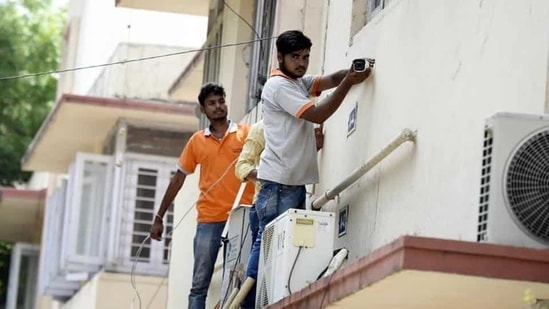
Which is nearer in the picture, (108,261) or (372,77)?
(372,77)

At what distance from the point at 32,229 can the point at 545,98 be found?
2328cm

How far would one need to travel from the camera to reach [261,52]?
14.8m

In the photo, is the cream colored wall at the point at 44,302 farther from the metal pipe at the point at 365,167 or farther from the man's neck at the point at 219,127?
the metal pipe at the point at 365,167

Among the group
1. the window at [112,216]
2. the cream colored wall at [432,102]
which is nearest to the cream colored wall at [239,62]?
the cream colored wall at [432,102]

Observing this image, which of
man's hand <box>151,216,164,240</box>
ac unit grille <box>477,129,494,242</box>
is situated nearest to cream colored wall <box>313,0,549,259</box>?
ac unit grille <box>477,129,494,242</box>

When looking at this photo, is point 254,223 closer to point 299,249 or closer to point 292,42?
point 299,249

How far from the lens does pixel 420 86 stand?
992 centimetres

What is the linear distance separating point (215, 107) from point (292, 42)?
89.3 inches

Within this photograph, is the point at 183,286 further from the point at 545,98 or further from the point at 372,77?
the point at 545,98

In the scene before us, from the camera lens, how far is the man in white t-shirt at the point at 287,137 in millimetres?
10805

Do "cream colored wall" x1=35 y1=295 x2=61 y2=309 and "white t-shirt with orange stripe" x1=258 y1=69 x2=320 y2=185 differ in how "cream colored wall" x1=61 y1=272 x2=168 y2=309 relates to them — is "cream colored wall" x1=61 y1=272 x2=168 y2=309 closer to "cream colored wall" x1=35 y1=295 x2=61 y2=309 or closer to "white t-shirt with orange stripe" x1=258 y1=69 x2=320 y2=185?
"cream colored wall" x1=35 y1=295 x2=61 y2=309

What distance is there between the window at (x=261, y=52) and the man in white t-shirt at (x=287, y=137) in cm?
334

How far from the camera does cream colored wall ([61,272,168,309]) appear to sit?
2253 cm

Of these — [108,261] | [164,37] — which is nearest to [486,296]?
[108,261]
